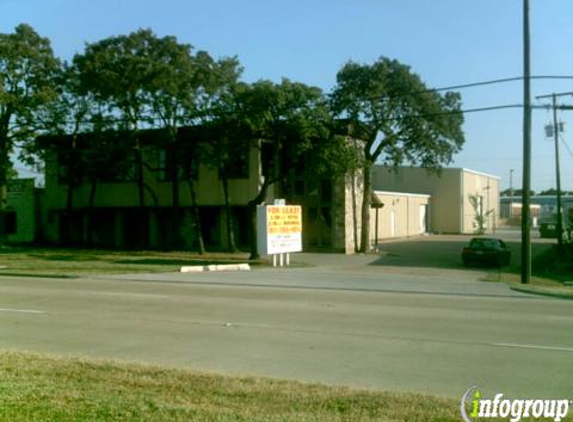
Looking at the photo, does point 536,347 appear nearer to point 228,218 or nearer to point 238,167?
point 228,218

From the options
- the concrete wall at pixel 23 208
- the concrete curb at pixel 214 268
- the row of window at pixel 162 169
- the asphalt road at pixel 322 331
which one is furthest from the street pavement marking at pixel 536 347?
the concrete wall at pixel 23 208

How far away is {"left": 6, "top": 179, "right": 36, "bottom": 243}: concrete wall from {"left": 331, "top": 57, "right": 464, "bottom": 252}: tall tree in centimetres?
2432

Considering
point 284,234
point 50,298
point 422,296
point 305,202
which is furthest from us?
point 305,202

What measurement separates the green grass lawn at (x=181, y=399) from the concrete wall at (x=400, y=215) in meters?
41.1

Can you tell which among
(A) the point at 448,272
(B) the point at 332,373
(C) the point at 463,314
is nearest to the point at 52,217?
(A) the point at 448,272

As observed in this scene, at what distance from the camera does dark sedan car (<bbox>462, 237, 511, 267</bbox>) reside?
1303 inches

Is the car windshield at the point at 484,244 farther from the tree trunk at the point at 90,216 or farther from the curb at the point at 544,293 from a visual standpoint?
the tree trunk at the point at 90,216

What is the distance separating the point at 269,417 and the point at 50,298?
12853 millimetres

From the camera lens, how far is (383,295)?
1927 centimetres

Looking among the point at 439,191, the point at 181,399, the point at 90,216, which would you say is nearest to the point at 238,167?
the point at 90,216

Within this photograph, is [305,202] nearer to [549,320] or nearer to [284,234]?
[284,234]

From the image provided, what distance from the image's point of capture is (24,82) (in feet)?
131

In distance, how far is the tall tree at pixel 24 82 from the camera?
39000 millimetres

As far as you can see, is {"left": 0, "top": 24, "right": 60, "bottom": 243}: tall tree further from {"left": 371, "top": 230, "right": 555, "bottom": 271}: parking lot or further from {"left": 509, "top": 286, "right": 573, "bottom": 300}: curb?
{"left": 509, "top": 286, "right": 573, "bottom": 300}: curb
